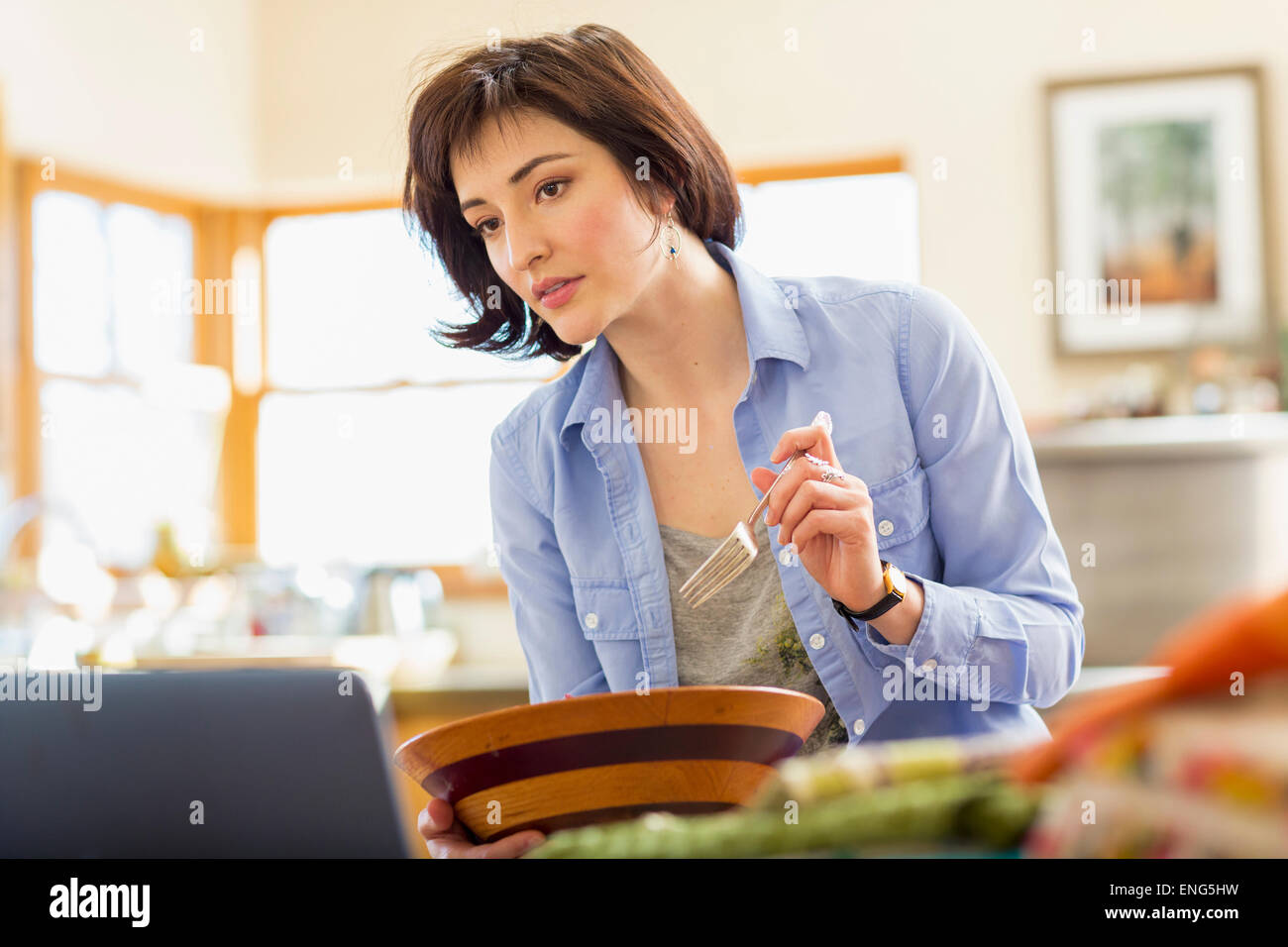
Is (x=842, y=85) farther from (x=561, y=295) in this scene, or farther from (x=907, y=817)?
(x=907, y=817)

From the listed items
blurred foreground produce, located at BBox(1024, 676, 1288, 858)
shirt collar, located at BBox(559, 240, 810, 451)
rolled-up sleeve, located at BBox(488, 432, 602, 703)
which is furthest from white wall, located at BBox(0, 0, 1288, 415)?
blurred foreground produce, located at BBox(1024, 676, 1288, 858)

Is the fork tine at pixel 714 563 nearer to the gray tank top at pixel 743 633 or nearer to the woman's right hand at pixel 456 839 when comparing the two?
the gray tank top at pixel 743 633

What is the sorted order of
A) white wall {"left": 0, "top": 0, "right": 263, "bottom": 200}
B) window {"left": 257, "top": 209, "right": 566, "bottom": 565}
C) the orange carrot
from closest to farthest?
the orange carrot, window {"left": 257, "top": 209, "right": 566, "bottom": 565}, white wall {"left": 0, "top": 0, "right": 263, "bottom": 200}

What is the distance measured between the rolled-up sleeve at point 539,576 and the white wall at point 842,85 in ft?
0.95

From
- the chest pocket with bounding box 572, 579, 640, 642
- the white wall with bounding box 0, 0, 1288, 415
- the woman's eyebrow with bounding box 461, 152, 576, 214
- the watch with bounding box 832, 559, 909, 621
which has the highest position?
the white wall with bounding box 0, 0, 1288, 415

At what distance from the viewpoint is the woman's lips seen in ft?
2.86

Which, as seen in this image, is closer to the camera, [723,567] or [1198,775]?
[1198,775]

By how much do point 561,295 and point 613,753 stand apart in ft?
1.31

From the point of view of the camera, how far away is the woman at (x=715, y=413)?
0.85 m

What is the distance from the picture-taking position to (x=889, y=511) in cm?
87

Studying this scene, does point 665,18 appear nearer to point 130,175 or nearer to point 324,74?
point 324,74

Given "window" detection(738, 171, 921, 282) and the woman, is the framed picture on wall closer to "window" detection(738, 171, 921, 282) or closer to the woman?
"window" detection(738, 171, 921, 282)

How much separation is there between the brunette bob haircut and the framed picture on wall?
34 cm

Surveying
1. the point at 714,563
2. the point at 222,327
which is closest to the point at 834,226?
the point at 714,563
